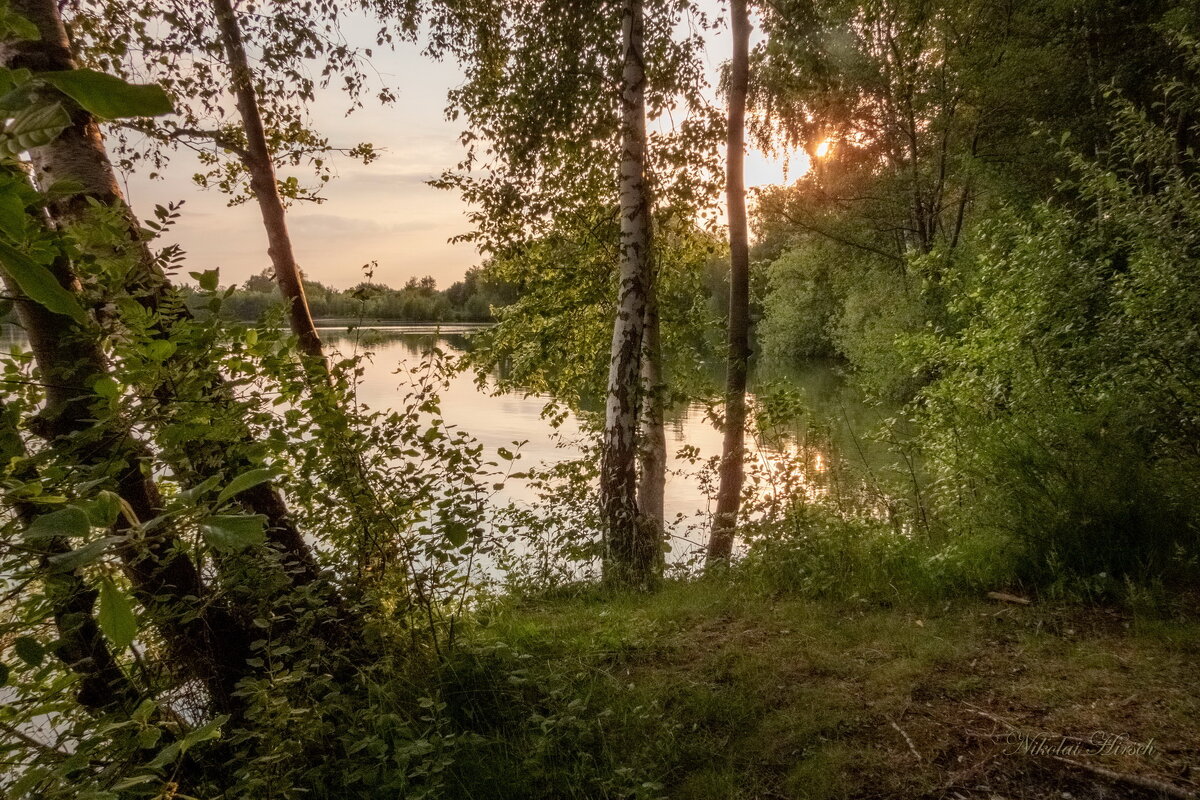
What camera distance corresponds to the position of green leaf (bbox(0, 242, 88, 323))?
52 centimetres

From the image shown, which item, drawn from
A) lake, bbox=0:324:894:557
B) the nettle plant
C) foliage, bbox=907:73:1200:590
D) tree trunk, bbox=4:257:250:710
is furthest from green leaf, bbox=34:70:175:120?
foliage, bbox=907:73:1200:590

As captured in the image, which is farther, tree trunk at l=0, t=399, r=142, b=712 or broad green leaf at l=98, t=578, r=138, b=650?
tree trunk at l=0, t=399, r=142, b=712

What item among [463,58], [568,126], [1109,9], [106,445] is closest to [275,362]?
[106,445]

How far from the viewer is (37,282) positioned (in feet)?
1.79

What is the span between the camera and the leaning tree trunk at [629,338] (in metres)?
5.96

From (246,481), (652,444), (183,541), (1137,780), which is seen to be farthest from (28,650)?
(652,444)

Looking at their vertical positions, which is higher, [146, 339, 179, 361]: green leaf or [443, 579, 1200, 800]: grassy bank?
[146, 339, 179, 361]: green leaf

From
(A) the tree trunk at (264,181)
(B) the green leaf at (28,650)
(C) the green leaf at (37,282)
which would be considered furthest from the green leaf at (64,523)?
(A) the tree trunk at (264,181)

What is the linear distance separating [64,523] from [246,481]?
0.18 metres

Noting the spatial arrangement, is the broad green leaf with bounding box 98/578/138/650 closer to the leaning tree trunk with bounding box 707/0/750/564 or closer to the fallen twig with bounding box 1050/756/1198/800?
the fallen twig with bounding box 1050/756/1198/800

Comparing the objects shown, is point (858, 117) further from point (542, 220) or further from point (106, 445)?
point (106, 445)

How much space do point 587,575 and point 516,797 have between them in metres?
3.60

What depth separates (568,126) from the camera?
645cm

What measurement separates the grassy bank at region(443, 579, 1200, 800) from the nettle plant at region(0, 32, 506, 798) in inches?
19.2
